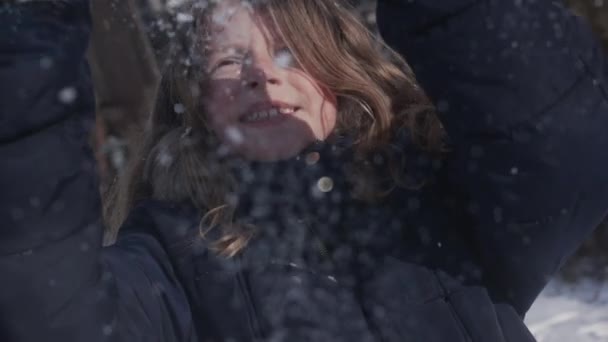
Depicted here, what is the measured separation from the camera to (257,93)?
5.48ft

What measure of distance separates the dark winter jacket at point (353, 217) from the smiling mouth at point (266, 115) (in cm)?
10

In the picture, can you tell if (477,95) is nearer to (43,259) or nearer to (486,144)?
(486,144)

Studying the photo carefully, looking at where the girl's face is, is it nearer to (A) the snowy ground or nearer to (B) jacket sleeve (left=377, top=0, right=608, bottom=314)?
(B) jacket sleeve (left=377, top=0, right=608, bottom=314)

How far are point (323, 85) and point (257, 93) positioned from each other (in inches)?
7.0

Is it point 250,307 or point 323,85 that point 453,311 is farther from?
point 323,85

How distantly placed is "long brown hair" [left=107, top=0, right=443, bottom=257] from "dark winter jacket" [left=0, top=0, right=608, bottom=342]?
57 mm

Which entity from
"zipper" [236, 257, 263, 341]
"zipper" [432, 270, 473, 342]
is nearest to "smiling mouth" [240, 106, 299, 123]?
"zipper" [236, 257, 263, 341]

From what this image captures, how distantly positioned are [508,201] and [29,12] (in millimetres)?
800

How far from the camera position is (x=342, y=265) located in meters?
1.50

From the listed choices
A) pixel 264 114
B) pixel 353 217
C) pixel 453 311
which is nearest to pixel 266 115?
pixel 264 114

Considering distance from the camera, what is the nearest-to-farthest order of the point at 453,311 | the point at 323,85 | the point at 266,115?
the point at 453,311 < the point at 266,115 < the point at 323,85

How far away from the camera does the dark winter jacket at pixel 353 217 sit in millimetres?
1128

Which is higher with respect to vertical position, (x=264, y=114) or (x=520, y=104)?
(x=520, y=104)

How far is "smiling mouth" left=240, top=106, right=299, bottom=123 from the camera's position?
1662 millimetres
